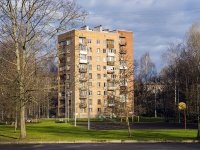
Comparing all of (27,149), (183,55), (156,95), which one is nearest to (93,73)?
(156,95)

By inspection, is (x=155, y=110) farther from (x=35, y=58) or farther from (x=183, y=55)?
(x=35, y=58)

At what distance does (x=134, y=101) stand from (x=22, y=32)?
1045 centimetres

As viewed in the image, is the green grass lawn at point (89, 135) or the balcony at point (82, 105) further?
the balcony at point (82, 105)

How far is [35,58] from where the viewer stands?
89.8ft

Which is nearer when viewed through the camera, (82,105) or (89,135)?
(89,135)

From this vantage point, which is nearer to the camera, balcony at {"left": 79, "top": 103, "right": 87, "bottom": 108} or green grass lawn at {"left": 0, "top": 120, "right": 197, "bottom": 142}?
green grass lawn at {"left": 0, "top": 120, "right": 197, "bottom": 142}

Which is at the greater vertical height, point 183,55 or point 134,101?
point 183,55

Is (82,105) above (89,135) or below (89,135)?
above

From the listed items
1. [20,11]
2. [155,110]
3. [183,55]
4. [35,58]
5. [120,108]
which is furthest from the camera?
[155,110]

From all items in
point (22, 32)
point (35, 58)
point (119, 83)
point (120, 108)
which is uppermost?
point (22, 32)

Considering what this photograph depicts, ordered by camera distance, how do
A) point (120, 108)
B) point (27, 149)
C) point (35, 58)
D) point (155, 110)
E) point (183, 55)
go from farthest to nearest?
point (155, 110)
point (183, 55)
point (120, 108)
point (35, 58)
point (27, 149)

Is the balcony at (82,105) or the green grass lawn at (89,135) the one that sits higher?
the balcony at (82,105)

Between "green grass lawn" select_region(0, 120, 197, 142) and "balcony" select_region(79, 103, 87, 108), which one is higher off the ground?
Answer: "balcony" select_region(79, 103, 87, 108)

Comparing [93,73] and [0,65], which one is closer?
[0,65]
